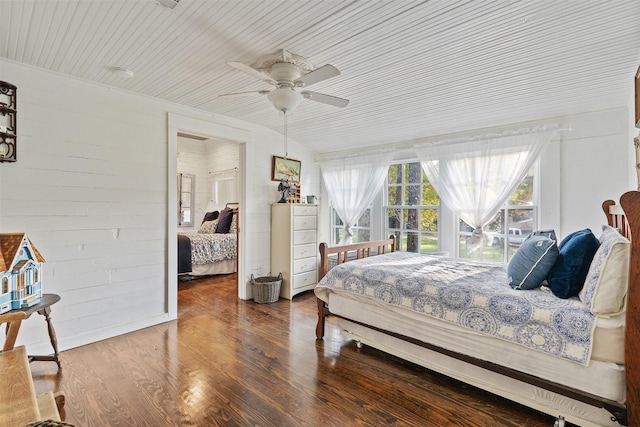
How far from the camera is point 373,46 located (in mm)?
2084

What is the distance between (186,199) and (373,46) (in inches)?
220

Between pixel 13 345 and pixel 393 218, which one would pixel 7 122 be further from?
pixel 393 218

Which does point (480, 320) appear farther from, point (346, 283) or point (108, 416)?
point (108, 416)

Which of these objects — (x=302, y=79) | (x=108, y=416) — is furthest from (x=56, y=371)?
(x=302, y=79)

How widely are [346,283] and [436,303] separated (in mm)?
780

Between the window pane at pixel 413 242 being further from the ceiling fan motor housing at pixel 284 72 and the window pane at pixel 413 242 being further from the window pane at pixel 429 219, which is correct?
the ceiling fan motor housing at pixel 284 72

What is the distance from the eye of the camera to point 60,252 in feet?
8.53

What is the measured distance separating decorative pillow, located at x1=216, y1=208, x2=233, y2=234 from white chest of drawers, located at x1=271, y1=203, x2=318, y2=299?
1.91 meters

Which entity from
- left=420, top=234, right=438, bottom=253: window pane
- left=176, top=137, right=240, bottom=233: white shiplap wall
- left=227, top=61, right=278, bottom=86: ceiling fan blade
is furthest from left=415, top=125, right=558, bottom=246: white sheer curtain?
left=176, top=137, right=240, bottom=233: white shiplap wall

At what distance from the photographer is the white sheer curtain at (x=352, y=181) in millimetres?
4488

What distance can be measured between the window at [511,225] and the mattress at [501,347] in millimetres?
1908

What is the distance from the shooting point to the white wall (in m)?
2.45

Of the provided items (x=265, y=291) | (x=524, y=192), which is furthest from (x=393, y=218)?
(x=265, y=291)

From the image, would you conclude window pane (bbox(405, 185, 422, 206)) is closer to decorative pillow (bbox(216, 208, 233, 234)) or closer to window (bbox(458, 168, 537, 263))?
window (bbox(458, 168, 537, 263))
